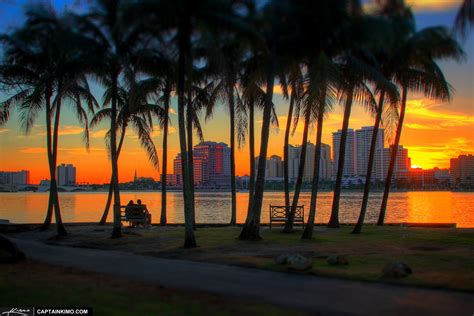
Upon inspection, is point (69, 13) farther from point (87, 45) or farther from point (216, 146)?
point (216, 146)

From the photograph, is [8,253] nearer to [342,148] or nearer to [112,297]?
[112,297]

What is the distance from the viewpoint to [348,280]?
408 inches

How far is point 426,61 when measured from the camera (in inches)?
874

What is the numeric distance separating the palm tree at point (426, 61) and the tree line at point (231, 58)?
46mm

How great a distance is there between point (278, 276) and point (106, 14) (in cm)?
1273

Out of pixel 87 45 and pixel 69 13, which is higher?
pixel 69 13

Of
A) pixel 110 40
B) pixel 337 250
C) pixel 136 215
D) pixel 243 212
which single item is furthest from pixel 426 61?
pixel 243 212

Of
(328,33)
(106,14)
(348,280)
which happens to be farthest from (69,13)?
(348,280)

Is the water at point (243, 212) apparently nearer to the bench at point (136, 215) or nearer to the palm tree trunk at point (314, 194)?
the bench at point (136, 215)

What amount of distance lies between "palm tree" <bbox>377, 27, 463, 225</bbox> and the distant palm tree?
13.0 metres

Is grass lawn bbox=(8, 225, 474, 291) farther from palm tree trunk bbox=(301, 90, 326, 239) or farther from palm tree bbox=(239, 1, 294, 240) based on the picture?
palm tree bbox=(239, 1, 294, 240)

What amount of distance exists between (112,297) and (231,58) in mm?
14324

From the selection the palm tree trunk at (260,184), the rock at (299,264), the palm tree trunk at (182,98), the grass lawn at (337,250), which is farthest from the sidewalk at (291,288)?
the palm tree trunk at (260,184)

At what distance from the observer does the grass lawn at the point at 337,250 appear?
1091cm
